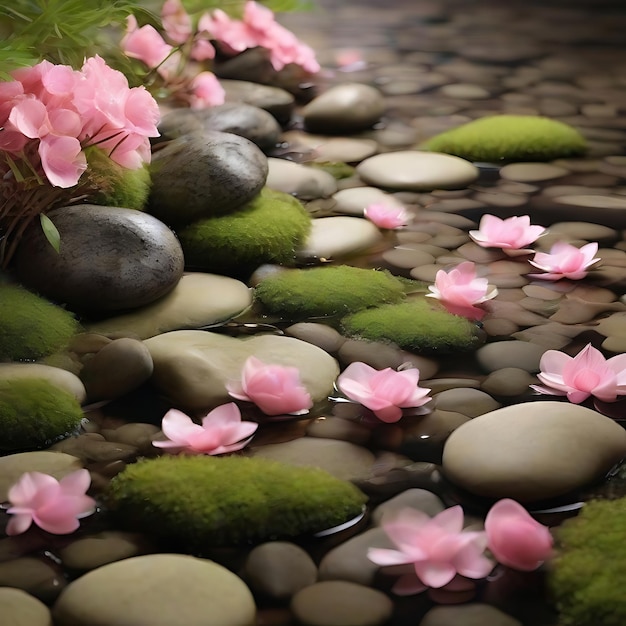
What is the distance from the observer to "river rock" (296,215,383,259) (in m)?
2.07

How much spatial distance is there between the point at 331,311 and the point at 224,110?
3.20ft

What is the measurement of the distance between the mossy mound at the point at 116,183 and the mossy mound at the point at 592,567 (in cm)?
110

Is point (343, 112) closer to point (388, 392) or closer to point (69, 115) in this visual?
point (69, 115)

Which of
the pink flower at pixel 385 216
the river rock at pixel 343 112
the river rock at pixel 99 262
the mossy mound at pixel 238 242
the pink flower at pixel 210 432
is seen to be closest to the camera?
the pink flower at pixel 210 432

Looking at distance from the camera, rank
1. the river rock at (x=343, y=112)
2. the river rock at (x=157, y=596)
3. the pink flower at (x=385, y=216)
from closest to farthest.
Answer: the river rock at (x=157, y=596), the pink flower at (x=385, y=216), the river rock at (x=343, y=112)

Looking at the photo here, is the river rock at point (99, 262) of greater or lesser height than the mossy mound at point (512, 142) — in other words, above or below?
below

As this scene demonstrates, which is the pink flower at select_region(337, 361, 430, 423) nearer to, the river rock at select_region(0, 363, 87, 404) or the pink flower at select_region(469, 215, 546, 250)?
the river rock at select_region(0, 363, 87, 404)

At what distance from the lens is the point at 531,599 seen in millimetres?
1073

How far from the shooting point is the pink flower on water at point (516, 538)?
110 centimetres

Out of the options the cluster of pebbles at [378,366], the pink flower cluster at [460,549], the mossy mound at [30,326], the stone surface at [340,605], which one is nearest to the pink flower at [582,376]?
the cluster of pebbles at [378,366]

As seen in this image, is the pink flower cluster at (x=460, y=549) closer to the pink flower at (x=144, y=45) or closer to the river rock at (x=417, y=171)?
the river rock at (x=417, y=171)

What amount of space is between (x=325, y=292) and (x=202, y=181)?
41 centimetres

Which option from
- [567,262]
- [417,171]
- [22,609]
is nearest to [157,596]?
[22,609]

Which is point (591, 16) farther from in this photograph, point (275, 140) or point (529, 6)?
point (275, 140)
